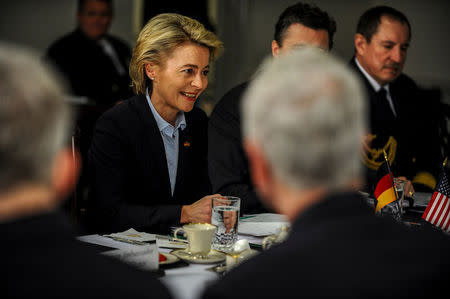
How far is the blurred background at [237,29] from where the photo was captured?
6418 mm

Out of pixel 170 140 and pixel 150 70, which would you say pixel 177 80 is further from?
→ pixel 170 140

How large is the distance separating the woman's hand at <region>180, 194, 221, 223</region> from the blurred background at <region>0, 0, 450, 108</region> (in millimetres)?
4343

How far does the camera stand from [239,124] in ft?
9.05

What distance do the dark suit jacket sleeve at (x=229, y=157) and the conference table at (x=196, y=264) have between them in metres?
0.18

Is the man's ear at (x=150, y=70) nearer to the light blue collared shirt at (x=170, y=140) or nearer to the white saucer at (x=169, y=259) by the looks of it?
the light blue collared shirt at (x=170, y=140)

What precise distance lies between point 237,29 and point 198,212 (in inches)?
184

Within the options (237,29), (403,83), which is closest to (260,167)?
(403,83)

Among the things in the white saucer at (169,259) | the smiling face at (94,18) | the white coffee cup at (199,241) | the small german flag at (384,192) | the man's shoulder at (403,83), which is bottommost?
the white saucer at (169,259)

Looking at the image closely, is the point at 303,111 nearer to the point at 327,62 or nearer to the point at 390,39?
the point at 327,62

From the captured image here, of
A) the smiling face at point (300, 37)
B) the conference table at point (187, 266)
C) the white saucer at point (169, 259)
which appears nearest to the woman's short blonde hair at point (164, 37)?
the smiling face at point (300, 37)

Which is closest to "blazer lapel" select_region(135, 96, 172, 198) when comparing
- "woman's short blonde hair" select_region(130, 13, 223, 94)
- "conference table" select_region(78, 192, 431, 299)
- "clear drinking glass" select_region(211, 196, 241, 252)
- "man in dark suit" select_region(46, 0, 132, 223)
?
"woman's short blonde hair" select_region(130, 13, 223, 94)

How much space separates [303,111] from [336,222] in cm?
16

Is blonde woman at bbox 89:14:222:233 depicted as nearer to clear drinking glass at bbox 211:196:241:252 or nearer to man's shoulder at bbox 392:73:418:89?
clear drinking glass at bbox 211:196:241:252

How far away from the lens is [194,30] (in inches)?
98.5
